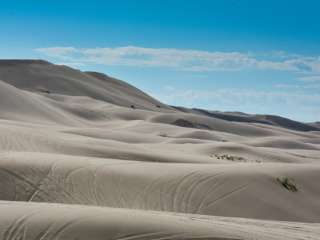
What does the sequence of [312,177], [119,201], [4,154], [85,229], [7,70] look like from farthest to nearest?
1. [7,70]
2. [312,177]
3. [4,154]
4. [119,201]
5. [85,229]

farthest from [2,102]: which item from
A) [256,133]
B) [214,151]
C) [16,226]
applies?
[256,133]

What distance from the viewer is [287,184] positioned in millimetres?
12125

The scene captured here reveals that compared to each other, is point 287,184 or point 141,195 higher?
point 287,184

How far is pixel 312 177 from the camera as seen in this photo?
530 inches

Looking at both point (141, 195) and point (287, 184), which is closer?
point (141, 195)

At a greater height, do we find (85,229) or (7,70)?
(7,70)

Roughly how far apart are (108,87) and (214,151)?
6555 cm

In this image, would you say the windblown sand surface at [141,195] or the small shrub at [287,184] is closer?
the windblown sand surface at [141,195]

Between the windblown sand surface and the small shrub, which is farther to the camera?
the small shrub

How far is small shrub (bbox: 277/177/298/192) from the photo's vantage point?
12.0m

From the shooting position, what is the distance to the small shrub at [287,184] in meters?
12.0

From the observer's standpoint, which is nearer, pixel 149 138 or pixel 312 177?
pixel 312 177

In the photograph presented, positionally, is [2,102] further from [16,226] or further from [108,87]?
[108,87]

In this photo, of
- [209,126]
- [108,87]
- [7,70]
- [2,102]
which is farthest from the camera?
[108,87]
